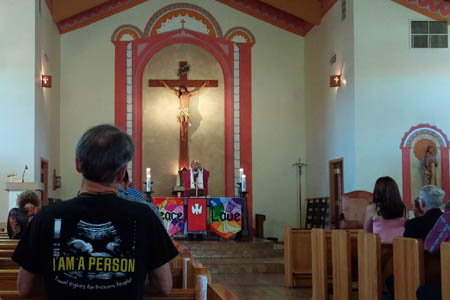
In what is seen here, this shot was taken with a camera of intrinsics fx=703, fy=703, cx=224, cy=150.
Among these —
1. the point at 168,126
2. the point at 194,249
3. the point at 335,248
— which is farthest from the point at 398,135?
the point at 335,248

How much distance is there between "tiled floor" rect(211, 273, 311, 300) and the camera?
7062 millimetres

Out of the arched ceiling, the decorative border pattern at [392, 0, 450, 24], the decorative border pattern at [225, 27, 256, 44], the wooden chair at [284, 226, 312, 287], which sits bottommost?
the wooden chair at [284, 226, 312, 287]

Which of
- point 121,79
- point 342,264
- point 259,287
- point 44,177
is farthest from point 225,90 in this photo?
point 342,264

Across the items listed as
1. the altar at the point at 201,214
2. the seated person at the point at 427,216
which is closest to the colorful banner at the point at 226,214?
the altar at the point at 201,214

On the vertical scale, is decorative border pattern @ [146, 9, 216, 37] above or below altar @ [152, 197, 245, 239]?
above

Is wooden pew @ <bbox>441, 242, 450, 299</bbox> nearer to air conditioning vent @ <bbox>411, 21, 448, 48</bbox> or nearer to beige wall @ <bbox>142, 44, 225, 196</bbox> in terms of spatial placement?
air conditioning vent @ <bbox>411, 21, 448, 48</bbox>

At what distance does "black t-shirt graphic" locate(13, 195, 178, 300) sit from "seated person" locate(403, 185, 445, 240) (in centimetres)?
270

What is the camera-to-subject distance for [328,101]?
12906 mm

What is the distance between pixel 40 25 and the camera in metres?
11.8

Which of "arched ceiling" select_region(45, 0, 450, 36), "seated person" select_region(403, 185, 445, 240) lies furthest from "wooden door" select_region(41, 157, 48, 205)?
"seated person" select_region(403, 185, 445, 240)

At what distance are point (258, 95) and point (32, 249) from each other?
12.8m

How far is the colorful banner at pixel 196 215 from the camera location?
11.3 metres

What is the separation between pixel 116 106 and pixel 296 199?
4130mm

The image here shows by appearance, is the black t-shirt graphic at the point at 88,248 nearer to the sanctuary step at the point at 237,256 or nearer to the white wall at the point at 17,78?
the sanctuary step at the point at 237,256
